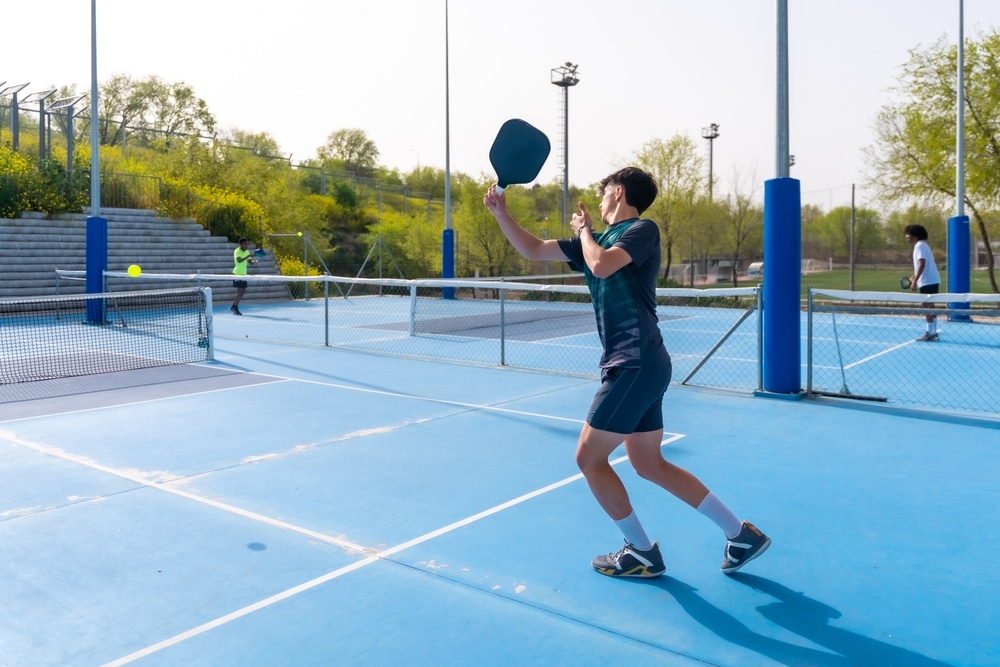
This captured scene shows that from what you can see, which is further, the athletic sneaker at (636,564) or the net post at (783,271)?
the net post at (783,271)

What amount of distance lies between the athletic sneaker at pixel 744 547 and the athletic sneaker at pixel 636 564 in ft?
1.22

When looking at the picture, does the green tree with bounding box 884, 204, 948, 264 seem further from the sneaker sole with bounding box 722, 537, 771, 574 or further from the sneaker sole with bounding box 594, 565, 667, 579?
the sneaker sole with bounding box 594, 565, 667, 579

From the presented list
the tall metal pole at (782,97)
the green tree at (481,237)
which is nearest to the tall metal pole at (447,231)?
the green tree at (481,237)

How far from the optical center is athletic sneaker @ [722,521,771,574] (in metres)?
4.72

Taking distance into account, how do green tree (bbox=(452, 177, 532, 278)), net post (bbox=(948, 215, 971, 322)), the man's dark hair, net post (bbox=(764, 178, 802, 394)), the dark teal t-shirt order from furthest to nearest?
green tree (bbox=(452, 177, 532, 278)) < net post (bbox=(948, 215, 971, 322)) < net post (bbox=(764, 178, 802, 394)) < the man's dark hair < the dark teal t-shirt

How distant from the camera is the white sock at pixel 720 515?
4715mm

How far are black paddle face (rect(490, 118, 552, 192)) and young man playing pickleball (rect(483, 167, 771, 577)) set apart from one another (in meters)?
0.15

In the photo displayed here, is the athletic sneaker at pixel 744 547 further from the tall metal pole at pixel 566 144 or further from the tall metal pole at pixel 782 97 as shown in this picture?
the tall metal pole at pixel 566 144

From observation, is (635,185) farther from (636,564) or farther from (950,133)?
(950,133)

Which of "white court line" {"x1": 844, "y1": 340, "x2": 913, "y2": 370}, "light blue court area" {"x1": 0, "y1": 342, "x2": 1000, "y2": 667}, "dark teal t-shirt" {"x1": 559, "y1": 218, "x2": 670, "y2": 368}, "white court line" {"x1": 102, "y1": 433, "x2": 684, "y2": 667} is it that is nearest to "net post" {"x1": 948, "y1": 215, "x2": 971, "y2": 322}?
"white court line" {"x1": 844, "y1": 340, "x2": 913, "y2": 370}

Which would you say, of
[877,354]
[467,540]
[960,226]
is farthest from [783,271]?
[960,226]

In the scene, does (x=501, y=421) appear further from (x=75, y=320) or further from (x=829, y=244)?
(x=829, y=244)

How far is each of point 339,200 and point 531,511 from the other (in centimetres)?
5032

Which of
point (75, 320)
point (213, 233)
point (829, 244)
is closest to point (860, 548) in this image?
point (75, 320)
